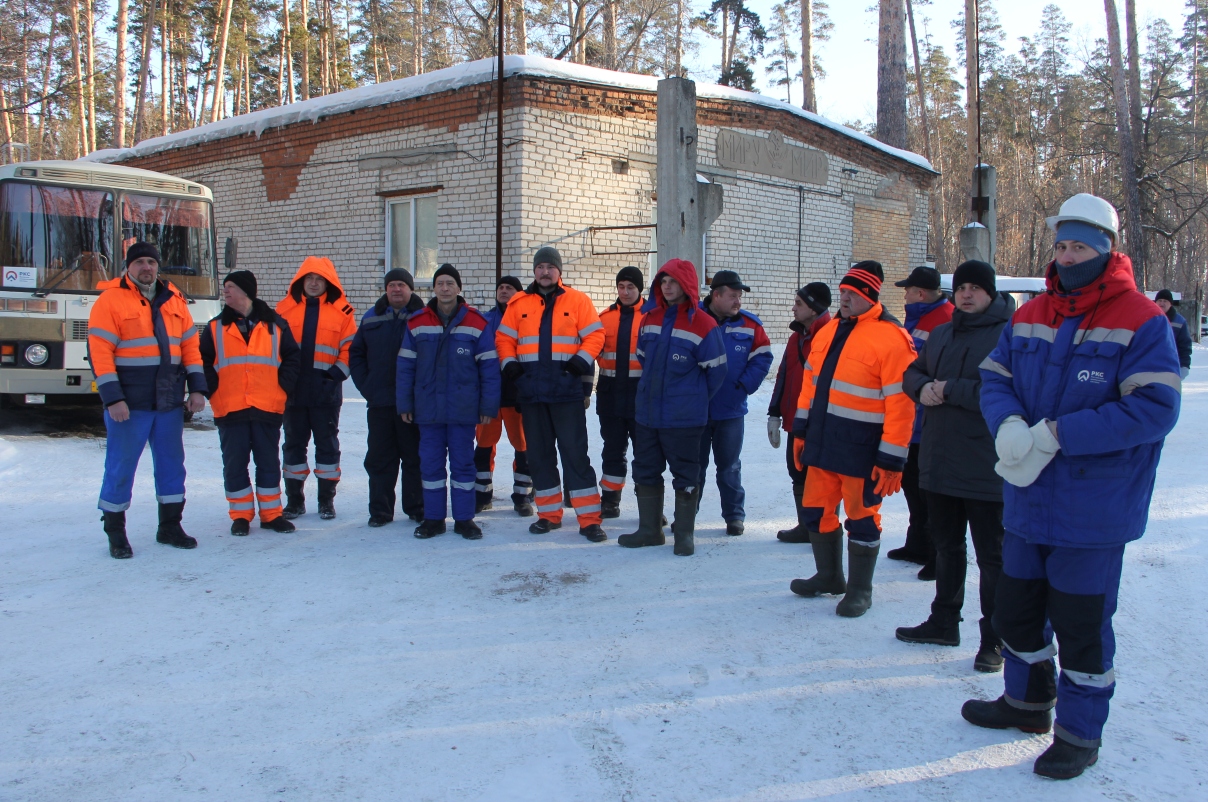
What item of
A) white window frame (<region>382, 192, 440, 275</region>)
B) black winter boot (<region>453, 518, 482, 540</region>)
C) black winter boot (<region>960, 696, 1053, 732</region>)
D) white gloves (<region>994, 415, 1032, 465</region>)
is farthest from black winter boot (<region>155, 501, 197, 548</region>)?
white window frame (<region>382, 192, 440, 275</region>)

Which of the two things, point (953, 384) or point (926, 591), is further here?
point (926, 591)

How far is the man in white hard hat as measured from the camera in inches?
101

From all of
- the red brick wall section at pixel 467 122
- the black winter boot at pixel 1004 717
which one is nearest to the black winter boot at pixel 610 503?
the black winter boot at pixel 1004 717

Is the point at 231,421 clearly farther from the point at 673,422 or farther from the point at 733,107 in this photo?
the point at 733,107

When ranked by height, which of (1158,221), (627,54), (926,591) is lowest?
(926,591)

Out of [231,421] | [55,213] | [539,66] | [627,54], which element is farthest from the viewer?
[627,54]

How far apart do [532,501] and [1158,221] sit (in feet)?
90.1

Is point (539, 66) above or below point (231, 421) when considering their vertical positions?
above

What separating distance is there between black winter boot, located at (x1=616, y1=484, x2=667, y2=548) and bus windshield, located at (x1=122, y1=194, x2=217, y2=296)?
263 inches

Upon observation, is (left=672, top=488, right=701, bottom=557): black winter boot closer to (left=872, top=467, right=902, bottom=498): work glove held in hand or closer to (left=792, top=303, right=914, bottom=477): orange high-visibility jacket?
(left=792, top=303, right=914, bottom=477): orange high-visibility jacket

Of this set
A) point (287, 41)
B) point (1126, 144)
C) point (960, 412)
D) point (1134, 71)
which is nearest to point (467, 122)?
point (960, 412)

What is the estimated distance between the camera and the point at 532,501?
20.5ft

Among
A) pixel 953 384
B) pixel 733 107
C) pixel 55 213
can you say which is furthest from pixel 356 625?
pixel 733 107

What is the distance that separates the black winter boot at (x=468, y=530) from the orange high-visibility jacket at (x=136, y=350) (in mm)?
1857
